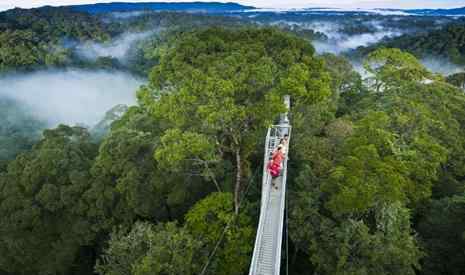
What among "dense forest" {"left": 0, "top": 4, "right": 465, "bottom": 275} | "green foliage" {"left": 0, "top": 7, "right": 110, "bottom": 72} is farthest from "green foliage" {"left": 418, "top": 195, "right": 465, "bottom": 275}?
"green foliage" {"left": 0, "top": 7, "right": 110, "bottom": 72}

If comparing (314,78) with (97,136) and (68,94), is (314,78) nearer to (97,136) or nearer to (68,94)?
(97,136)

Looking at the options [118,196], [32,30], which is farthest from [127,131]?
[32,30]

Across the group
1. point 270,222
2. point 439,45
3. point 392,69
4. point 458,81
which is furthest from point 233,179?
point 439,45

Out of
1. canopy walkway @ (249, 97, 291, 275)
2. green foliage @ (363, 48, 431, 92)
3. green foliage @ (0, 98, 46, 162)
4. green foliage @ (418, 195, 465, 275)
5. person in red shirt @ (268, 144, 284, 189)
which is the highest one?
green foliage @ (363, 48, 431, 92)

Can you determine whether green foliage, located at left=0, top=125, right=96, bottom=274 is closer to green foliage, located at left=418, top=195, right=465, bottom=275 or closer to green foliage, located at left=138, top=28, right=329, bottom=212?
green foliage, located at left=138, top=28, right=329, bottom=212

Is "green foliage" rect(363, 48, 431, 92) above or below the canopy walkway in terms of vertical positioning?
above
